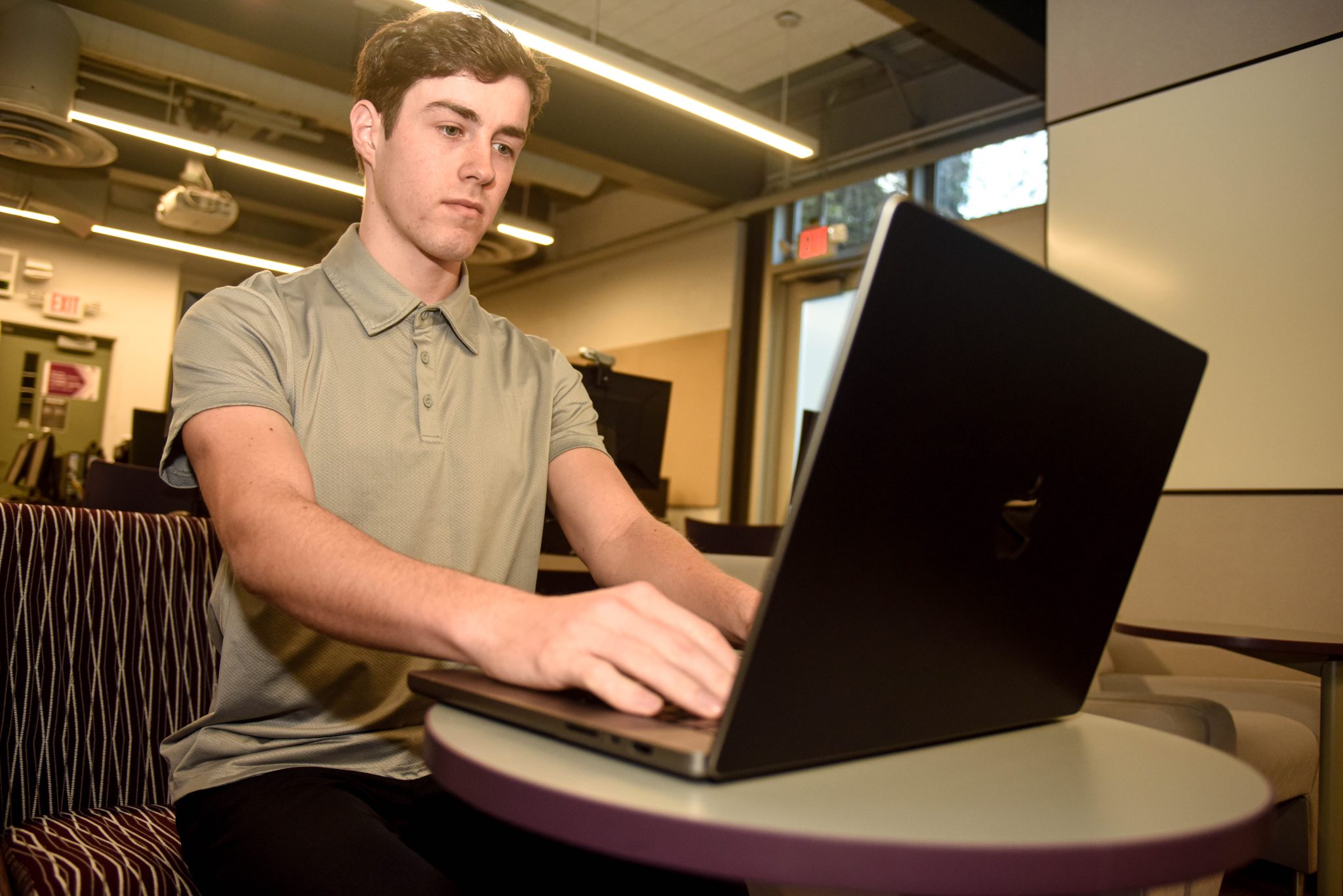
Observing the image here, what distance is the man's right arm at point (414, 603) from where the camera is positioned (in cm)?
61

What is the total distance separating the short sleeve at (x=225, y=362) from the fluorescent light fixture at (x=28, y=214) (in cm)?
938

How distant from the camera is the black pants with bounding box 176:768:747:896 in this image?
830mm

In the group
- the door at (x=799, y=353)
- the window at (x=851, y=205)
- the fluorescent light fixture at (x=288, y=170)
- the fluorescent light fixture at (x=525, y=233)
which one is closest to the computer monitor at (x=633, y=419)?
the door at (x=799, y=353)

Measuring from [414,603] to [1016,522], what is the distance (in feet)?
1.45

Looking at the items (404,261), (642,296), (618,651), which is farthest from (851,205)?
(618,651)

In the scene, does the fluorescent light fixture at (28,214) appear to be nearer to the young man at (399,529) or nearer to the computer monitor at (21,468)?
the computer monitor at (21,468)

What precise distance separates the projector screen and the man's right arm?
10.9ft

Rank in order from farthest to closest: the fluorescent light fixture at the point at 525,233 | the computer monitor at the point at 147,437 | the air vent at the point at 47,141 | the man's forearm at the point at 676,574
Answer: the fluorescent light fixture at the point at 525,233 < the air vent at the point at 47,141 < the computer monitor at the point at 147,437 < the man's forearm at the point at 676,574

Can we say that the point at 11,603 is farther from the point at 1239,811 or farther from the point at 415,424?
the point at 1239,811

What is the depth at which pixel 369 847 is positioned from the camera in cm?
85

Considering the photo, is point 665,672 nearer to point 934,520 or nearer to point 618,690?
point 618,690

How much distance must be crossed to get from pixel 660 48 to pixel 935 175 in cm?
209

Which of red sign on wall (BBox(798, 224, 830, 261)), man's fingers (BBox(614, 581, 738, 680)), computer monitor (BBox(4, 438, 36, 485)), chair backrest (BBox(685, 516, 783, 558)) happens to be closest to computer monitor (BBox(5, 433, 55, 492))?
computer monitor (BBox(4, 438, 36, 485))

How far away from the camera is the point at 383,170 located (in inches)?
51.4
